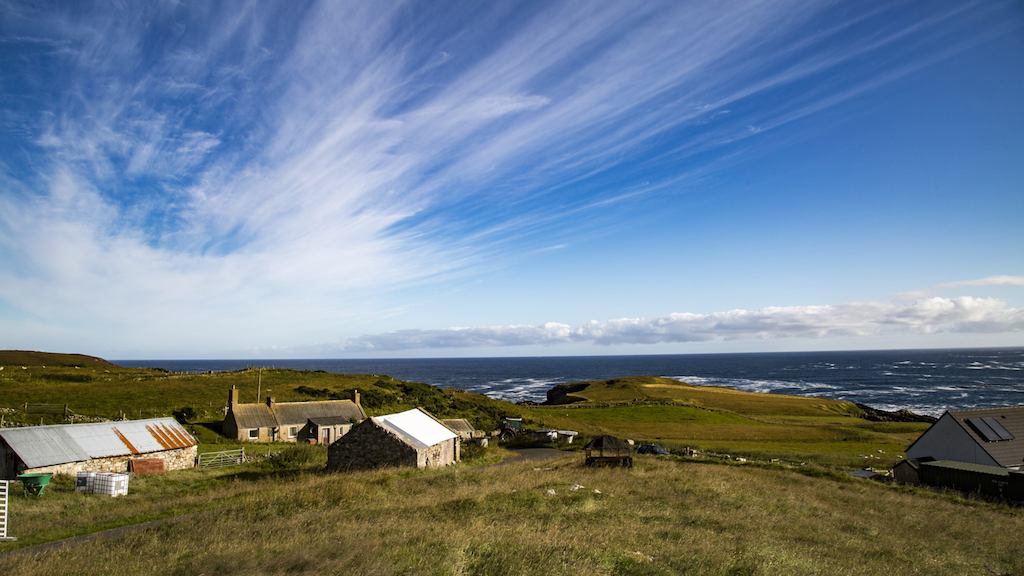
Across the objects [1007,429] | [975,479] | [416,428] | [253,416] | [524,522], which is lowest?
[975,479]

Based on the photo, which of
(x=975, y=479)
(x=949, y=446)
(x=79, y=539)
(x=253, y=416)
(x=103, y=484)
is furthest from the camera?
(x=253, y=416)

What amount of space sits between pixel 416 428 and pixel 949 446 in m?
41.0

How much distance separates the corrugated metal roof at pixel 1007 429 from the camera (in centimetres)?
4031

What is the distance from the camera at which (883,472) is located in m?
42.2

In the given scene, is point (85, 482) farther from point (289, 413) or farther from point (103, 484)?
point (289, 413)

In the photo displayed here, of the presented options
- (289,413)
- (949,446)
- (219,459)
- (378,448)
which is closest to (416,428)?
(378,448)

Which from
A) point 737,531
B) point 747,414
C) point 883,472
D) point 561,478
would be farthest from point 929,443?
point 747,414

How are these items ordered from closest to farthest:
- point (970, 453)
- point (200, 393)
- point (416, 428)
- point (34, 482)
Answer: point (34, 482) < point (416, 428) < point (970, 453) < point (200, 393)

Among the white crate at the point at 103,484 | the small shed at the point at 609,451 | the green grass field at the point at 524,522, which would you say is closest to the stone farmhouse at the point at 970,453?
the green grass field at the point at 524,522

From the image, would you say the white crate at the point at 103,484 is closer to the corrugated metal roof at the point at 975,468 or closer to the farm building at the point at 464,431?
the farm building at the point at 464,431

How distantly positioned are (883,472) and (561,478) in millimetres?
28320

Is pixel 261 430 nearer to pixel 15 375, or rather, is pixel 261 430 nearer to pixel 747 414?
pixel 15 375

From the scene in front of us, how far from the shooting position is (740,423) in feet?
266

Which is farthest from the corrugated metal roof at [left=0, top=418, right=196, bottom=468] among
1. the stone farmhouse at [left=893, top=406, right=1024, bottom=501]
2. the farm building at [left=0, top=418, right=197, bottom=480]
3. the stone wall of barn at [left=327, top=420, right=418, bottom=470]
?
the stone farmhouse at [left=893, top=406, right=1024, bottom=501]
